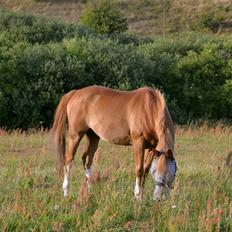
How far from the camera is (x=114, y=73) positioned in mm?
24812

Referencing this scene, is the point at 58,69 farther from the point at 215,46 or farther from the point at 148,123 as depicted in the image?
the point at 148,123

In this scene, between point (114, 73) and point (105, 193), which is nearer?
point (105, 193)

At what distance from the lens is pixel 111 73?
24.9 m

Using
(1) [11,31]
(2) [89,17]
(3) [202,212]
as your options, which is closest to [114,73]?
(1) [11,31]

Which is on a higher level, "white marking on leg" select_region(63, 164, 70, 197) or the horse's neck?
the horse's neck

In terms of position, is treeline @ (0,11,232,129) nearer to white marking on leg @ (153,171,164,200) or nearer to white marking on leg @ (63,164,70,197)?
white marking on leg @ (63,164,70,197)

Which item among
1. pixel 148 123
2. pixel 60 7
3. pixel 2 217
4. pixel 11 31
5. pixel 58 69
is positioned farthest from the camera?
pixel 60 7

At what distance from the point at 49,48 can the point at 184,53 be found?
8.79 metres

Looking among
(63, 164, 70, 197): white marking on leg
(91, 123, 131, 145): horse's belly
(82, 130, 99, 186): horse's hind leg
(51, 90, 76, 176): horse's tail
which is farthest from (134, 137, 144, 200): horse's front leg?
(51, 90, 76, 176): horse's tail

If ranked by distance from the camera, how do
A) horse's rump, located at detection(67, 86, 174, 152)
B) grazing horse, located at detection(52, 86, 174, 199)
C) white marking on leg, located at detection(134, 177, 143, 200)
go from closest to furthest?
white marking on leg, located at detection(134, 177, 143, 200), grazing horse, located at detection(52, 86, 174, 199), horse's rump, located at detection(67, 86, 174, 152)

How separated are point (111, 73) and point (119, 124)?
653 inches

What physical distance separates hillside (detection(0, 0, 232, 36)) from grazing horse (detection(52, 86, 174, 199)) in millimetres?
41666

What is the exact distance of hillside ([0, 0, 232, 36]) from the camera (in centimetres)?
5219

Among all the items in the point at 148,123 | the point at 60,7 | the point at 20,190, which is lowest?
the point at 60,7
